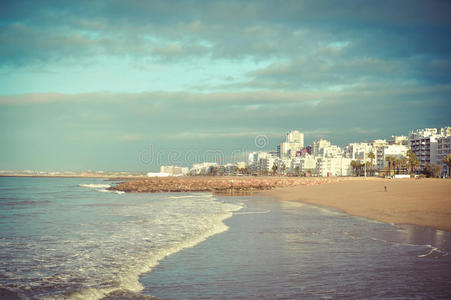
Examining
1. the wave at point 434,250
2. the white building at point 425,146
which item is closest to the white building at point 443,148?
the white building at point 425,146

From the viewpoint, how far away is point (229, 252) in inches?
487

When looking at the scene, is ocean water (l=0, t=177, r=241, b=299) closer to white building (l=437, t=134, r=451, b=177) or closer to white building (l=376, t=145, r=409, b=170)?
white building (l=437, t=134, r=451, b=177)

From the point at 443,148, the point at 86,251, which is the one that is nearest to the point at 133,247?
the point at 86,251

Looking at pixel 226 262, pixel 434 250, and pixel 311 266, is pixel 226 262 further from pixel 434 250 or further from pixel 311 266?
pixel 434 250

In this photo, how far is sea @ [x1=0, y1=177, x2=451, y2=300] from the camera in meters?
8.34

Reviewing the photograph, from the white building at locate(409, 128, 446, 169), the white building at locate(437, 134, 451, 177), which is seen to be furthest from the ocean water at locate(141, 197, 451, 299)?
the white building at locate(409, 128, 446, 169)

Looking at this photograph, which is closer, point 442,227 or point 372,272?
point 372,272

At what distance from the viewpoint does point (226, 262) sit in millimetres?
10945

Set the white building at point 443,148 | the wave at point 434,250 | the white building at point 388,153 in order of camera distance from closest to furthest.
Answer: the wave at point 434,250, the white building at point 443,148, the white building at point 388,153

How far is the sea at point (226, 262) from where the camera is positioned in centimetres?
834

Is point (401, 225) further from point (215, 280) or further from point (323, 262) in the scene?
point (215, 280)

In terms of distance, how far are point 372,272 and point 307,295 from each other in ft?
8.67

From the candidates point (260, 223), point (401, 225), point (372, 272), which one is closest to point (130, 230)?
point (260, 223)

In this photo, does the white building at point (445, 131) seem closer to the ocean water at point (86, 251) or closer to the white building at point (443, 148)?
the white building at point (443, 148)
